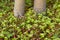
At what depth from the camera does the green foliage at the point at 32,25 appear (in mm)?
4258

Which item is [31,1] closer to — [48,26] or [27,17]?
[27,17]

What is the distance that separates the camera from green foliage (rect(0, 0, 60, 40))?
426cm

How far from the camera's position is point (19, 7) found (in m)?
4.94

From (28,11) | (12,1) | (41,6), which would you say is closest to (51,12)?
(41,6)

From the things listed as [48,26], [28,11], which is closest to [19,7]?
[28,11]

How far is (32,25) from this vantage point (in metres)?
4.56

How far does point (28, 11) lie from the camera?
5129 mm

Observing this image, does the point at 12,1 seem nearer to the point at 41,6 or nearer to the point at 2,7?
the point at 2,7

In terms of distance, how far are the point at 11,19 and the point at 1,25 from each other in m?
0.32

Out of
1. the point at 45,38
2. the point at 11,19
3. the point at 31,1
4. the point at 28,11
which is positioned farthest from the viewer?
the point at 31,1

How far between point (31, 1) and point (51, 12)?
32.1 inches

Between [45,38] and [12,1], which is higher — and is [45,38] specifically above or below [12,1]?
below

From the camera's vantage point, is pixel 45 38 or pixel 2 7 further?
pixel 2 7

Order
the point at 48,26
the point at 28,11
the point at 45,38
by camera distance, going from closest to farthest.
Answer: the point at 45,38
the point at 48,26
the point at 28,11
